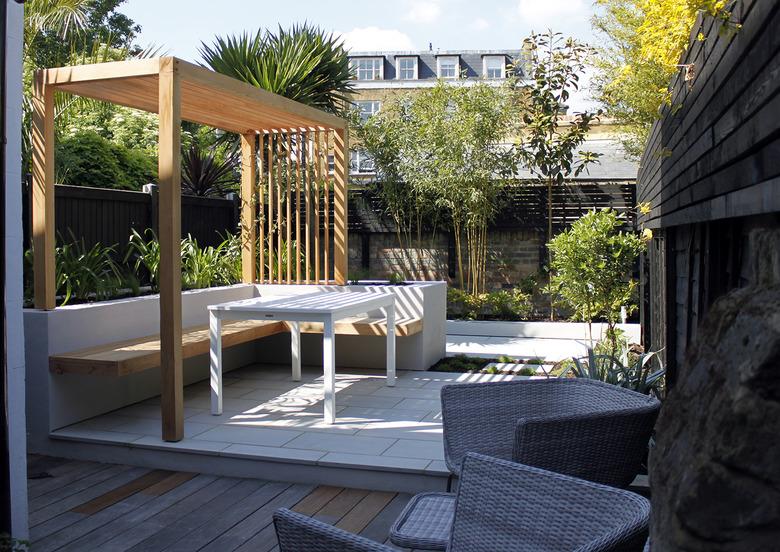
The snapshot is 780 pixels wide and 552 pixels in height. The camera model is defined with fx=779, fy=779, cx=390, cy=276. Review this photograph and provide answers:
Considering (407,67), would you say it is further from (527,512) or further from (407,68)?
(527,512)

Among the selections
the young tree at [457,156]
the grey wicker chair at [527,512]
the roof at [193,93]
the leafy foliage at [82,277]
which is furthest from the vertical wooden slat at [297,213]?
the grey wicker chair at [527,512]

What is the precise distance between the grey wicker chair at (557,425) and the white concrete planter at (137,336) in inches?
109

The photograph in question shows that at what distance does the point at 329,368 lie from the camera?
488 cm

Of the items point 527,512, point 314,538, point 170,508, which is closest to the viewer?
point 314,538

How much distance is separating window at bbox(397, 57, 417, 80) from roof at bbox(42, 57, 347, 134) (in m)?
29.5

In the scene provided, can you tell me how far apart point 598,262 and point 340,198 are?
2.61 meters

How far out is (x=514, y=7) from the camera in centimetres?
6097

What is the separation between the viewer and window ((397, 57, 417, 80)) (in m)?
35.4

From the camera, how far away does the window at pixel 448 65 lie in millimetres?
35594

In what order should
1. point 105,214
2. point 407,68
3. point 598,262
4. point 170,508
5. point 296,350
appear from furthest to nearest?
point 407,68 → point 598,262 → point 105,214 → point 296,350 → point 170,508

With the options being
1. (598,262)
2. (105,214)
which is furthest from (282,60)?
(598,262)

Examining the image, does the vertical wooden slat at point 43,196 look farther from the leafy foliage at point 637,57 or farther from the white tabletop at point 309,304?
the leafy foliage at point 637,57

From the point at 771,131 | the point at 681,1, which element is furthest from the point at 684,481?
the point at 681,1

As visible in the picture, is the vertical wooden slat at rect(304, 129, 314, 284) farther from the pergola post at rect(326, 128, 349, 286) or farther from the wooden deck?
the wooden deck
